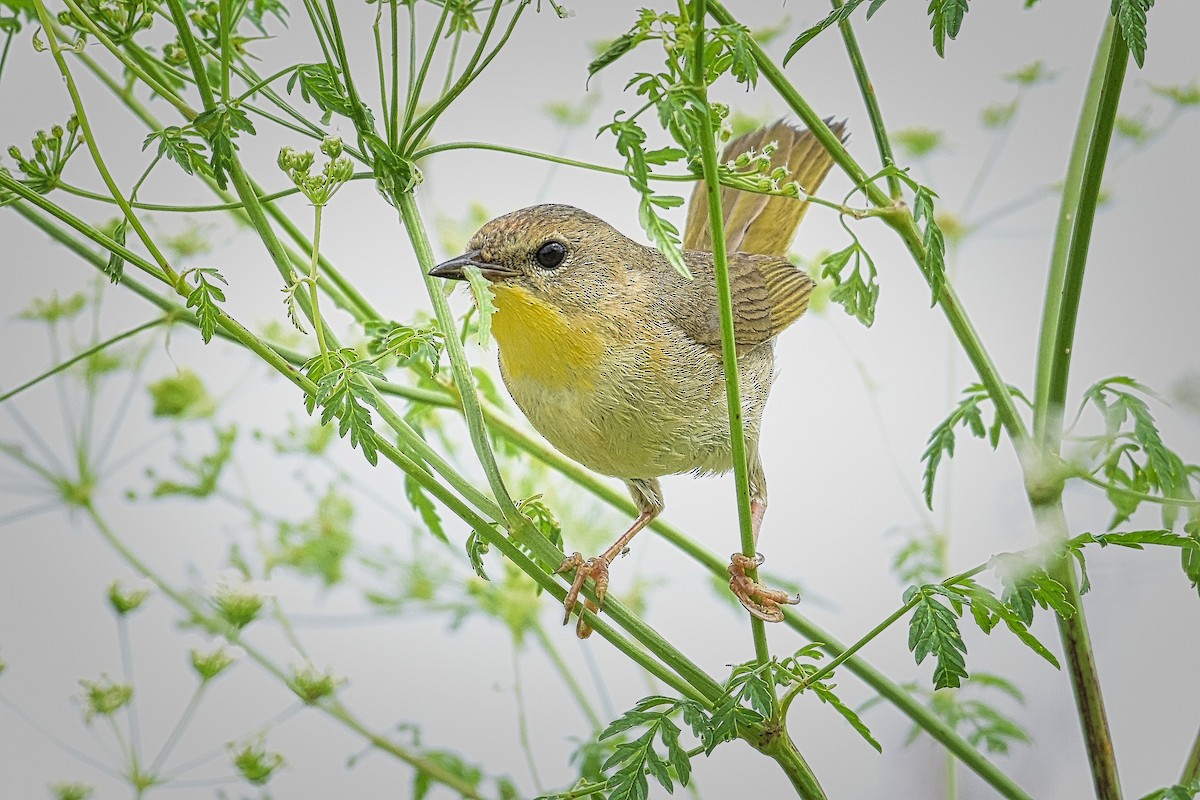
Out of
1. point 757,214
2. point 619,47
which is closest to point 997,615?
point 619,47

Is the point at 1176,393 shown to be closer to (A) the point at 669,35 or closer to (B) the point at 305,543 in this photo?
(A) the point at 669,35

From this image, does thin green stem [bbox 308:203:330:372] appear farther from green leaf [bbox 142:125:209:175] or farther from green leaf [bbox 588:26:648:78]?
green leaf [bbox 588:26:648:78]

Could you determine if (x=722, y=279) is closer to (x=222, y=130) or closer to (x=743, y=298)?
(x=222, y=130)

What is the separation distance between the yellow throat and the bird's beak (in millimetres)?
39

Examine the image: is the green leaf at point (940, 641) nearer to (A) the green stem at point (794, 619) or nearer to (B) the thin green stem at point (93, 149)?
(A) the green stem at point (794, 619)

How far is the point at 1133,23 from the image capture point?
1.02 meters

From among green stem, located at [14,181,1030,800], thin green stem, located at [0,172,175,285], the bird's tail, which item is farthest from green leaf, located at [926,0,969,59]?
the bird's tail

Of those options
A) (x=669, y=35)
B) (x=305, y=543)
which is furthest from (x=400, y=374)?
(x=669, y=35)

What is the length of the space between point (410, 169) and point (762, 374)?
0.92m

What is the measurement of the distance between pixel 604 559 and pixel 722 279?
0.80m

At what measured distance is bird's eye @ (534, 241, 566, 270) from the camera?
1653 millimetres

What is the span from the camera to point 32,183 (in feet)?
4.07

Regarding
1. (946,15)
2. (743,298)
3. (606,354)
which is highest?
(743,298)

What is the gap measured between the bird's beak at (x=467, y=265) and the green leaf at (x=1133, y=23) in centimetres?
75
